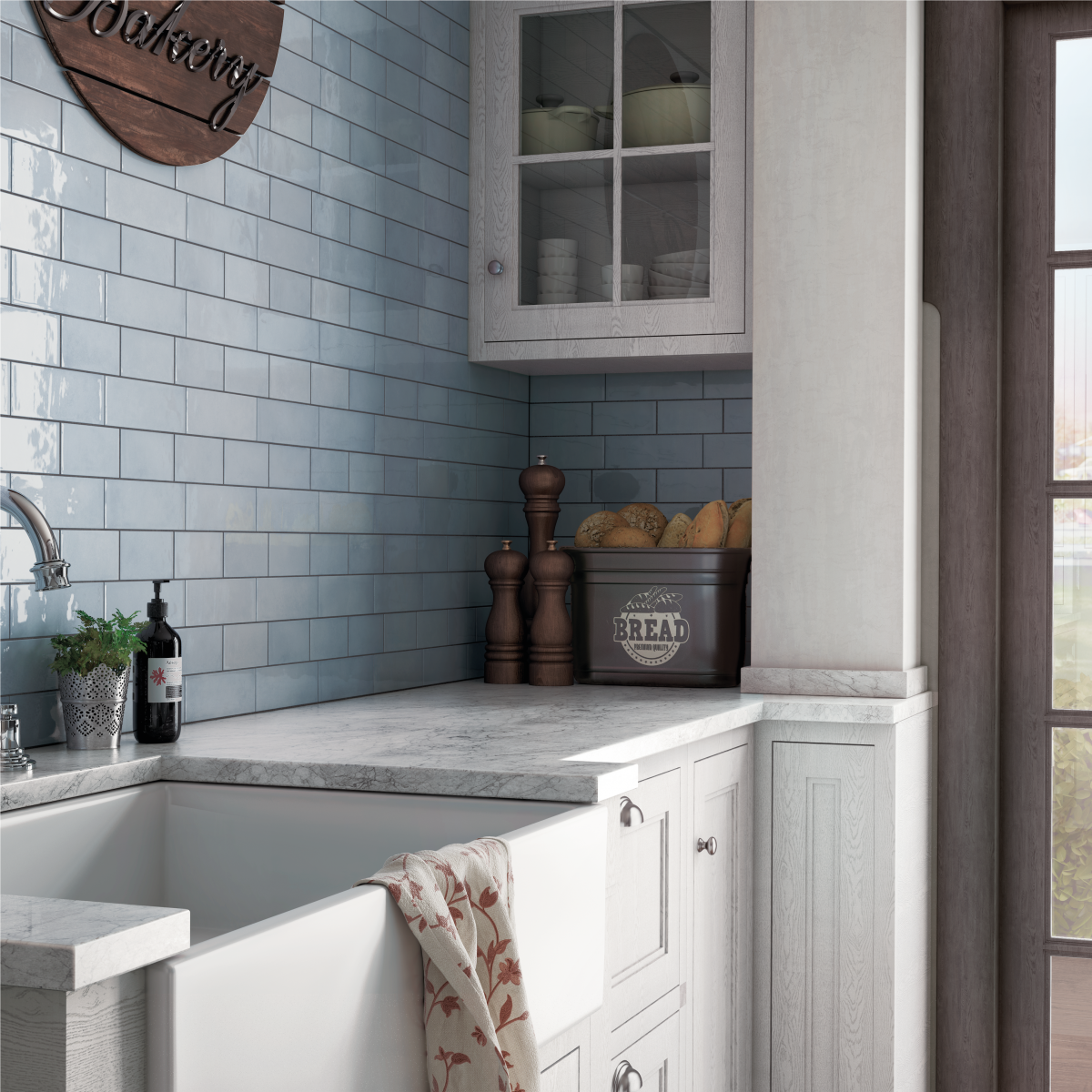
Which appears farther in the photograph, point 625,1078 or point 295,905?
point 625,1078

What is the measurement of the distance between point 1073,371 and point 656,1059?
1.61m

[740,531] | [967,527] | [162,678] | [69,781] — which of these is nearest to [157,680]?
[162,678]

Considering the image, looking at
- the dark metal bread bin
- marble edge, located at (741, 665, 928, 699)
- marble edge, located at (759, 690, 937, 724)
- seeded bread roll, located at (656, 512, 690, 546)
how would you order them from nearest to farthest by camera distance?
marble edge, located at (759, 690, 937, 724) → marble edge, located at (741, 665, 928, 699) → the dark metal bread bin → seeded bread roll, located at (656, 512, 690, 546)

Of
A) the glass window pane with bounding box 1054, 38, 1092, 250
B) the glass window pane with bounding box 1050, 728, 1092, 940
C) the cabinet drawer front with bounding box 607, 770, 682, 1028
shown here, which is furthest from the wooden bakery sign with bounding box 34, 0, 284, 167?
the glass window pane with bounding box 1050, 728, 1092, 940

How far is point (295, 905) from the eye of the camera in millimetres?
1613

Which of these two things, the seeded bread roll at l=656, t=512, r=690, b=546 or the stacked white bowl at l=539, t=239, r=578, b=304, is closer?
the seeded bread roll at l=656, t=512, r=690, b=546

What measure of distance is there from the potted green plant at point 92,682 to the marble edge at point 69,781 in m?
0.03

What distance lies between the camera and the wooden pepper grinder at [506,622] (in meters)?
2.85

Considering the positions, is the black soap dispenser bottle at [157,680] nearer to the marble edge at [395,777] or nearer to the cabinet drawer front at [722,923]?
the marble edge at [395,777]

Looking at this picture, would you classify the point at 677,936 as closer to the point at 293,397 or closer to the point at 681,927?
the point at 681,927

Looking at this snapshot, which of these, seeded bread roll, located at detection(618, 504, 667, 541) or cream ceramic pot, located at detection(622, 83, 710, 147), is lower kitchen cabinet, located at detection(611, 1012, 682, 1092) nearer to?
seeded bread roll, located at detection(618, 504, 667, 541)

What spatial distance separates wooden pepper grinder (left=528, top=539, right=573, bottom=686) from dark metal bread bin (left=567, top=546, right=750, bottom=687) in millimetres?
84

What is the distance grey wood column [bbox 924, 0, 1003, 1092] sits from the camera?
266 centimetres

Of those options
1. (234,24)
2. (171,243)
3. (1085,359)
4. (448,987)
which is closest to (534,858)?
(448,987)
